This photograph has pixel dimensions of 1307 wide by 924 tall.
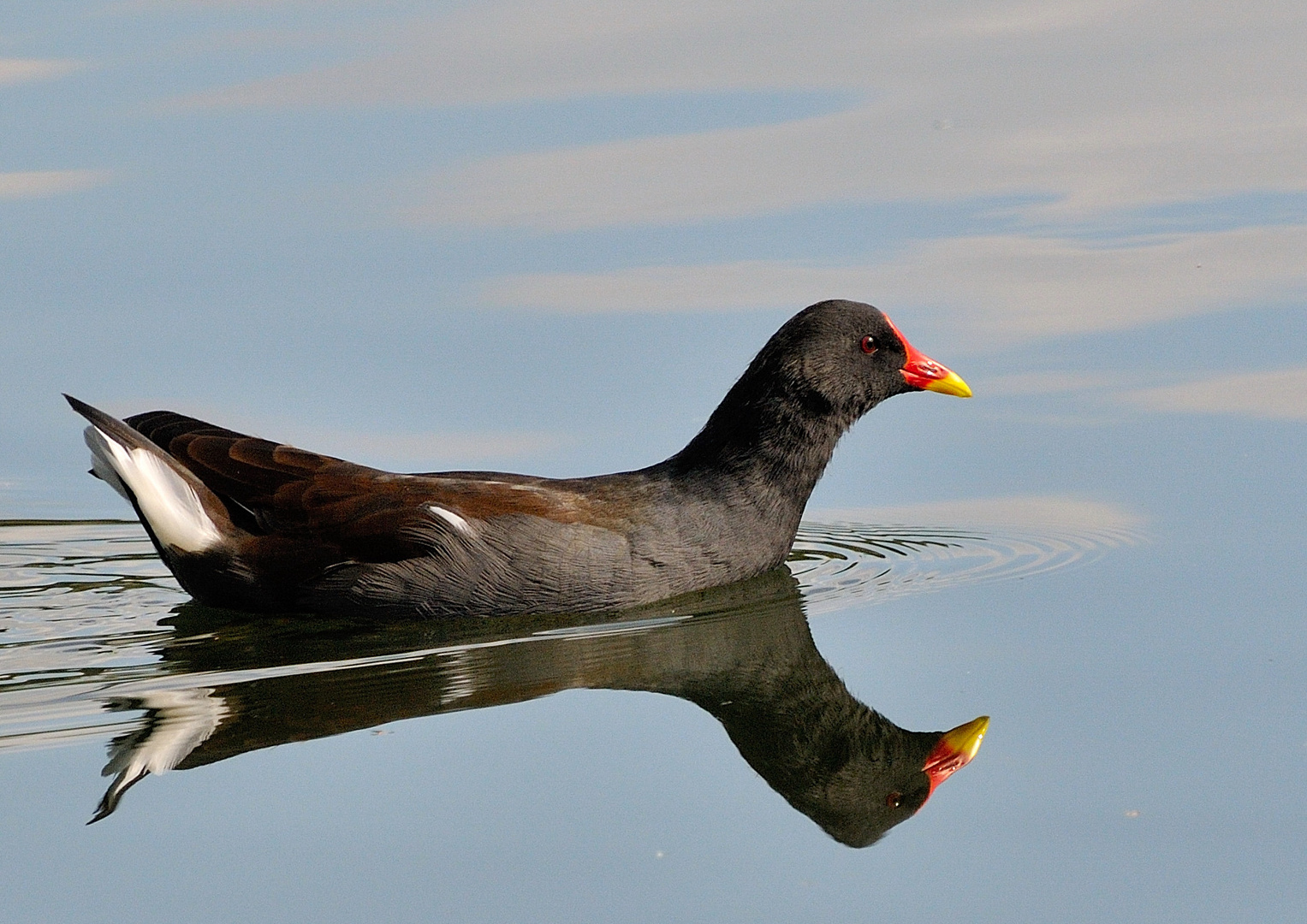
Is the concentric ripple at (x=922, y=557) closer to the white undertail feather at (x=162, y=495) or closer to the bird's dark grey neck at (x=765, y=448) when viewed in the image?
the bird's dark grey neck at (x=765, y=448)

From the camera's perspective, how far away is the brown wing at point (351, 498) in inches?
259

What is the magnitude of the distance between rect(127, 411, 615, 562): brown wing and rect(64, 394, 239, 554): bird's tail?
0.31 ft

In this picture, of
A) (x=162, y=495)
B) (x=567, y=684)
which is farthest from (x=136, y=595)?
(x=567, y=684)

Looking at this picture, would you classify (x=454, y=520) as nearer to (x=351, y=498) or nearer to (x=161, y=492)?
(x=351, y=498)

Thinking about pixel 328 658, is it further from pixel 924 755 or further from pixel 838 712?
pixel 924 755

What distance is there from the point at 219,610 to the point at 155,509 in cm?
47

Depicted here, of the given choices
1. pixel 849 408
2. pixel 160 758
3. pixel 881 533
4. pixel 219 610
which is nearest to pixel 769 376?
pixel 849 408

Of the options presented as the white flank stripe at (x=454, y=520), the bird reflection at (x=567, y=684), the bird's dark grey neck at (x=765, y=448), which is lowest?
the bird reflection at (x=567, y=684)

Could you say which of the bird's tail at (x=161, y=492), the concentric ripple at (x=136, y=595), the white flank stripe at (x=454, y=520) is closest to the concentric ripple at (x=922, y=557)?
the concentric ripple at (x=136, y=595)

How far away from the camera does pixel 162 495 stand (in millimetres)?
6672

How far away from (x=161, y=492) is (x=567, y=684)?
6.65 feet

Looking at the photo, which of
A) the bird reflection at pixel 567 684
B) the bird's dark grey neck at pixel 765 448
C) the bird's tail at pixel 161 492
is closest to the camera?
the bird reflection at pixel 567 684

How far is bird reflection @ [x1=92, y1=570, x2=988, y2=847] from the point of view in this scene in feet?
15.7

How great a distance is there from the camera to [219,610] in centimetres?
682
